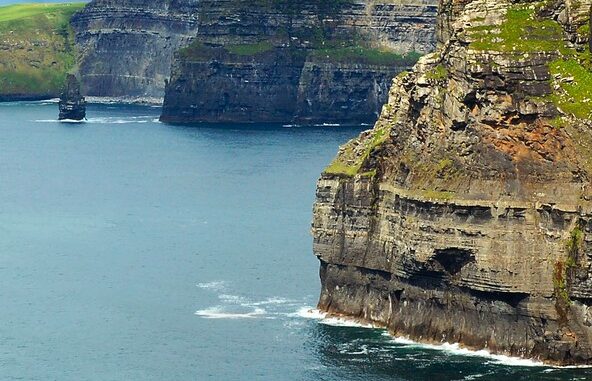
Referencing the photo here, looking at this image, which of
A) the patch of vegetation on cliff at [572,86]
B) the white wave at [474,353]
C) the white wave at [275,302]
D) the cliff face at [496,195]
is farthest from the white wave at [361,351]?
the patch of vegetation on cliff at [572,86]

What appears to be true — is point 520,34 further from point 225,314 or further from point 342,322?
point 225,314

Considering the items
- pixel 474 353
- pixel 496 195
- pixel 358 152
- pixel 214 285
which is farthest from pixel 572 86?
pixel 214 285

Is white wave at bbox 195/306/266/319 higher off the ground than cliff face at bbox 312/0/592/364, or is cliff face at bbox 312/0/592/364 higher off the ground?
cliff face at bbox 312/0/592/364

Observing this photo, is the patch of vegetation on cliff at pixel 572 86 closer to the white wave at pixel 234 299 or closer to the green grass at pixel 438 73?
the green grass at pixel 438 73

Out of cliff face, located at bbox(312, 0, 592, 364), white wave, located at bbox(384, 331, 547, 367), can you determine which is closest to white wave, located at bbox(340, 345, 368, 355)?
white wave, located at bbox(384, 331, 547, 367)

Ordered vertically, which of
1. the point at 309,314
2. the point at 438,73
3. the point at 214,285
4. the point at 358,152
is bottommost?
the point at 214,285

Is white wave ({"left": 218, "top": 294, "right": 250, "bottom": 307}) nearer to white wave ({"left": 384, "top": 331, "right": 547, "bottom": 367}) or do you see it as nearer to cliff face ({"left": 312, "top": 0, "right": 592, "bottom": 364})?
cliff face ({"left": 312, "top": 0, "right": 592, "bottom": 364})

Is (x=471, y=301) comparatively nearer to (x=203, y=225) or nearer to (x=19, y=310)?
(x=19, y=310)
